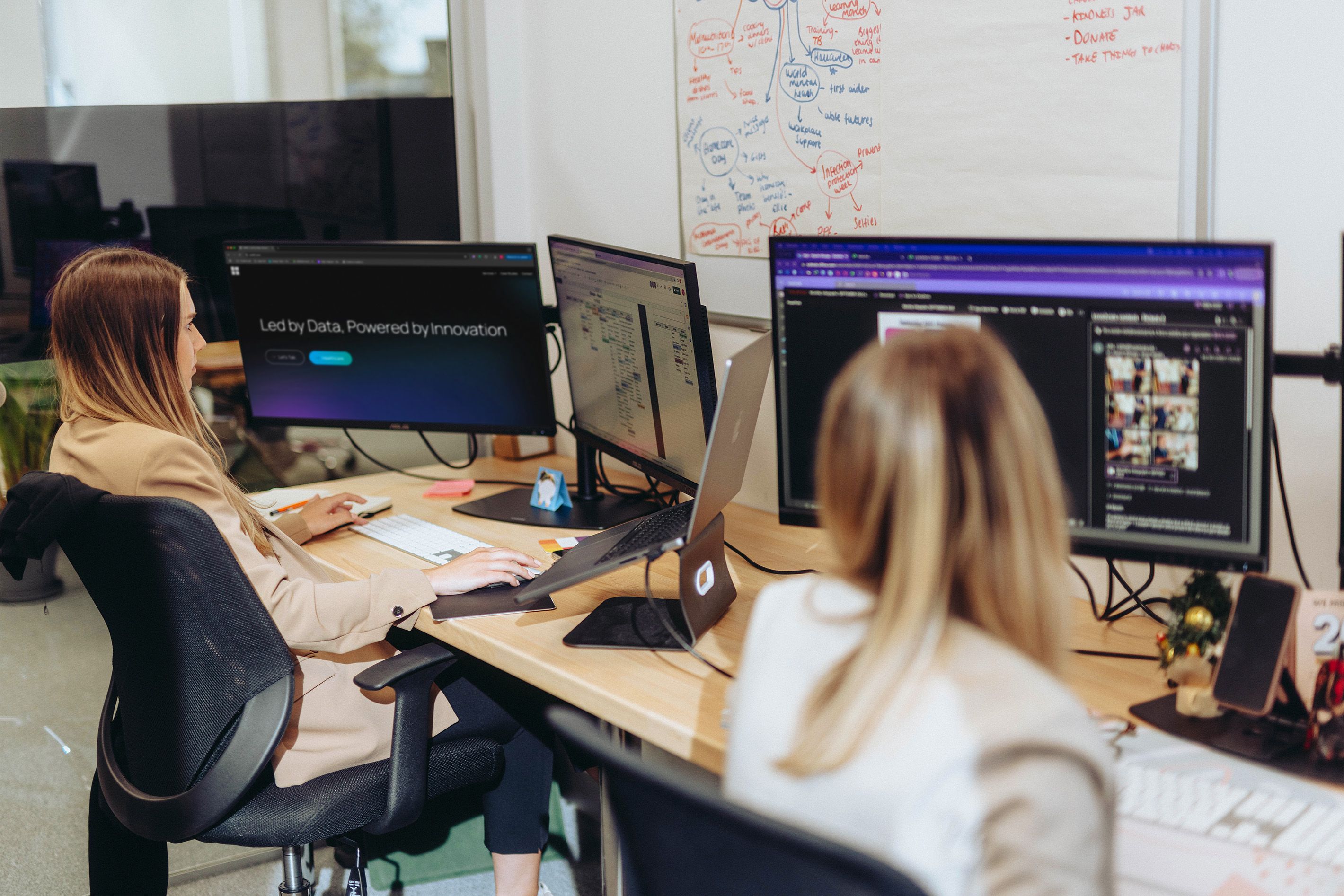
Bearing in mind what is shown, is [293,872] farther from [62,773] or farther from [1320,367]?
[1320,367]

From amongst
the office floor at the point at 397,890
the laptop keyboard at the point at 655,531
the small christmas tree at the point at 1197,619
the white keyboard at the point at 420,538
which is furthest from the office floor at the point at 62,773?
the small christmas tree at the point at 1197,619

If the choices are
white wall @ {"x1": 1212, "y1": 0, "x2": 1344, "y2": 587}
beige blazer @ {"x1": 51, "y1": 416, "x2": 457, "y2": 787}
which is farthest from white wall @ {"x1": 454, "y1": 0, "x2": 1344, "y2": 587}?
beige blazer @ {"x1": 51, "y1": 416, "x2": 457, "y2": 787}

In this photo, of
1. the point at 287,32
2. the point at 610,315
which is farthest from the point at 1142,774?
the point at 287,32

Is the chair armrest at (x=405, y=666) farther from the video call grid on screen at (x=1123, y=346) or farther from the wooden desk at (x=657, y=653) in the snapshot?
the video call grid on screen at (x=1123, y=346)

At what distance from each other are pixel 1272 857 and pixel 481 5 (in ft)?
7.70

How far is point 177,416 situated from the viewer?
64.1 inches

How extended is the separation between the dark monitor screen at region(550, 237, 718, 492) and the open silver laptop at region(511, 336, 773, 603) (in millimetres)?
78

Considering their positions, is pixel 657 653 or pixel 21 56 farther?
pixel 21 56

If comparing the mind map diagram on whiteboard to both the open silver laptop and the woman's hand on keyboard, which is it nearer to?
the open silver laptop

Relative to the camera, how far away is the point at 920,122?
175 centimetres

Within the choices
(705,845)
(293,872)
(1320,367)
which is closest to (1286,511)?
(1320,367)

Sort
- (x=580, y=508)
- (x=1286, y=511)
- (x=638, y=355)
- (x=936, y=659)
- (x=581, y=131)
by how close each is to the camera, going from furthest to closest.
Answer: (x=581, y=131) → (x=580, y=508) → (x=638, y=355) → (x=1286, y=511) → (x=936, y=659)

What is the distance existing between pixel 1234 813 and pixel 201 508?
4.03ft

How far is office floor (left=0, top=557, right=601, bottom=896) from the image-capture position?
2264mm
